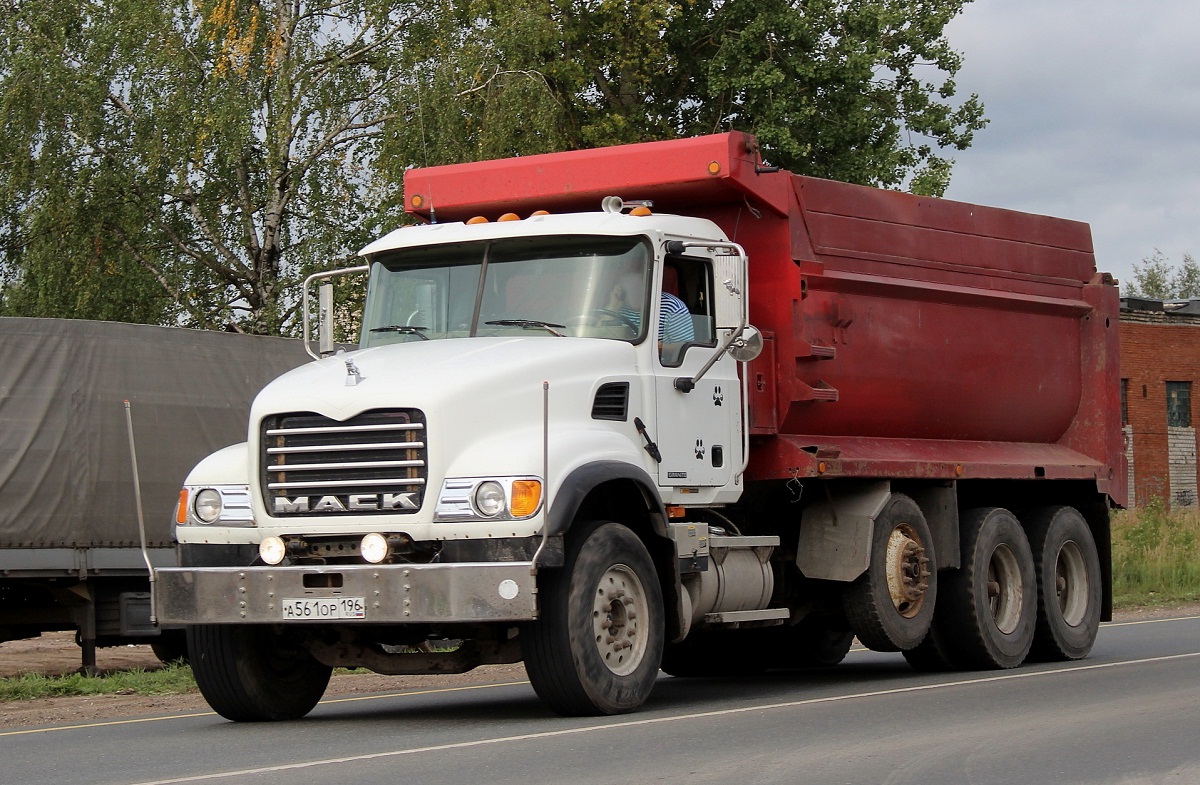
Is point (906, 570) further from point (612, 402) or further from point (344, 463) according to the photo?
point (344, 463)

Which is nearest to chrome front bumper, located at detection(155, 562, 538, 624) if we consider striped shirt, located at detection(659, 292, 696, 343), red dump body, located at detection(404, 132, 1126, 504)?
striped shirt, located at detection(659, 292, 696, 343)

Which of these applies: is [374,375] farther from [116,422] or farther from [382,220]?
[382,220]

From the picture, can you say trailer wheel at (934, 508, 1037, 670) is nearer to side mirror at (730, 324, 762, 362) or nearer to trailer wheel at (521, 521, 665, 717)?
side mirror at (730, 324, 762, 362)

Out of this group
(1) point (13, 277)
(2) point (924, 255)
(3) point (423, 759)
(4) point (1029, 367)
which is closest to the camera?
(3) point (423, 759)

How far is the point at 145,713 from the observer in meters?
12.3

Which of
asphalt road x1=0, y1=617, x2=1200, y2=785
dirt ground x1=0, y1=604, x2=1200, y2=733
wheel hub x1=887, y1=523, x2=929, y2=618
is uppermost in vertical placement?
wheel hub x1=887, y1=523, x2=929, y2=618

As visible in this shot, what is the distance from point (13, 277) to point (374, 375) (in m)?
18.2

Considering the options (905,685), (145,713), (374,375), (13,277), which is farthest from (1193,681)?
(13,277)

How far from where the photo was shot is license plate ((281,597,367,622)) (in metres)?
9.87

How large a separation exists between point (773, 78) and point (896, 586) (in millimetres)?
22430

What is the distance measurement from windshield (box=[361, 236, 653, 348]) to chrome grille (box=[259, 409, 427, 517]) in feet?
4.63

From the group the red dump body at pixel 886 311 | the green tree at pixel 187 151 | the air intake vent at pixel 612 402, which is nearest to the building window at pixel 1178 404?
the green tree at pixel 187 151

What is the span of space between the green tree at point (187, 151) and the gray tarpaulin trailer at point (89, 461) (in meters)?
10.1

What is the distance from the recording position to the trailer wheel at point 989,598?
564 inches
